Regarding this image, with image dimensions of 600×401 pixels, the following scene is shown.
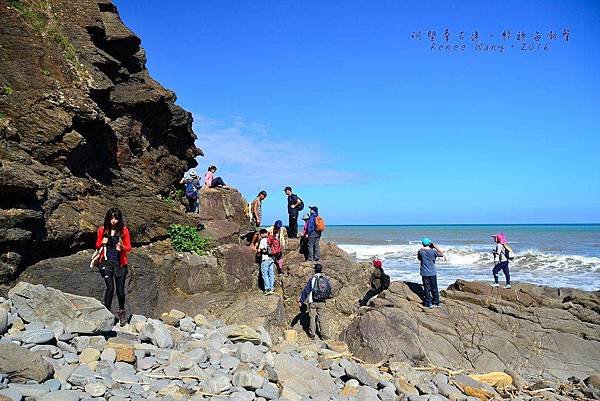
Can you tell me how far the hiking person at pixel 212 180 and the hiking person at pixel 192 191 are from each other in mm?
574

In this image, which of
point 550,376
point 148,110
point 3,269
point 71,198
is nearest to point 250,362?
point 3,269

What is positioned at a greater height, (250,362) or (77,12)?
(77,12)

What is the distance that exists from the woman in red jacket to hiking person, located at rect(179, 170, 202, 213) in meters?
8.86

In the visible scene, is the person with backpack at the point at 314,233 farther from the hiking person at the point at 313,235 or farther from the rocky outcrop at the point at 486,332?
the rocky outcrop at the point at 486,332

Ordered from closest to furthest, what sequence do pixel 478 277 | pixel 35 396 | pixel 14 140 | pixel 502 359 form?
pixel 35 396 → pixel 14 140 → pixel 502 359 → pixel 478 277

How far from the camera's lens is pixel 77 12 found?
13242 millimetres

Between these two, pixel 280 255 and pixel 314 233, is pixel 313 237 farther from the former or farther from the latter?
pixel 280 255

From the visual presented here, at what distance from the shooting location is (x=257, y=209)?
1797cm

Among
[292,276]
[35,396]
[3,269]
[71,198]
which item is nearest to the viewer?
[35,396]

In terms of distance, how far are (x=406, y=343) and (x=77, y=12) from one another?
12984 mm

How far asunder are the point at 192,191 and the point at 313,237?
522 centimetres

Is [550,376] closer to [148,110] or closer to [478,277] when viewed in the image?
[148,110]

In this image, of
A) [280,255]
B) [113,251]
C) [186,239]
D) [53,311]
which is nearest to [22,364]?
[53,311]

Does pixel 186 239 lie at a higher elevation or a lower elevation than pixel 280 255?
higher
